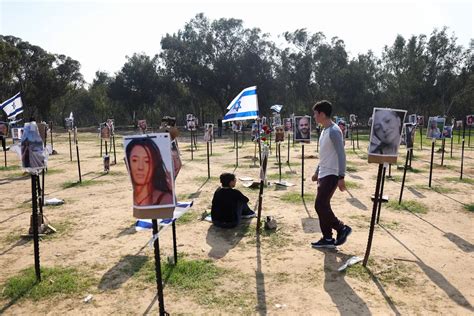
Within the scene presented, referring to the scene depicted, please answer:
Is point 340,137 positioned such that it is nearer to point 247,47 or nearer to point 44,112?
point 247,47

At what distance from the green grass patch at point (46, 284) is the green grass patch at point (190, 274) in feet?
2.86

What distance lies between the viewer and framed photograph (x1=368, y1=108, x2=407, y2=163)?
584cm

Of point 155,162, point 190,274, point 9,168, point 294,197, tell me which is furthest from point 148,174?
point 9,168

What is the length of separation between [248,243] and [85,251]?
9.84 feet

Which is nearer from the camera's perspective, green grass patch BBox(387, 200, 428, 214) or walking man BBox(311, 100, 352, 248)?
walking man BBox(311, 100, 352, 248)

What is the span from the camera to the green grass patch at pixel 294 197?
416 inches

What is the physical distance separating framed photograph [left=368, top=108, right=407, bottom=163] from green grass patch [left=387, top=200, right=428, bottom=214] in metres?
4.37

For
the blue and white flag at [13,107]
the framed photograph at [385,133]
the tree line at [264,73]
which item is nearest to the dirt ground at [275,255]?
the framed photograph at [385,133]

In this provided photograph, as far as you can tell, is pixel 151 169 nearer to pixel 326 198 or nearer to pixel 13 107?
pixel 326 198

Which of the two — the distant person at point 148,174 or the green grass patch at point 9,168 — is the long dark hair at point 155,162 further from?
the green grass patch at point 9,168

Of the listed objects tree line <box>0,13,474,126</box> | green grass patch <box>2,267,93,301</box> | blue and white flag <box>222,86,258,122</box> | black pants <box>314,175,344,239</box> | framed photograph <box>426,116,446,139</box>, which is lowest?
green grass patch <box>2,267,93,301</box>

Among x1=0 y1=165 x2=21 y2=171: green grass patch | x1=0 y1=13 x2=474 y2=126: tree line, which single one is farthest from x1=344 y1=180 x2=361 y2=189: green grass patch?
x1=0 y1=13 x2=474 y2=126: tree line

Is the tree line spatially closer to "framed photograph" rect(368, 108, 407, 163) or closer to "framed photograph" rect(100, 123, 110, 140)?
"framed photograph" rect(100, 123, 110, 140)

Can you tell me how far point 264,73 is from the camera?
53.0 meters
